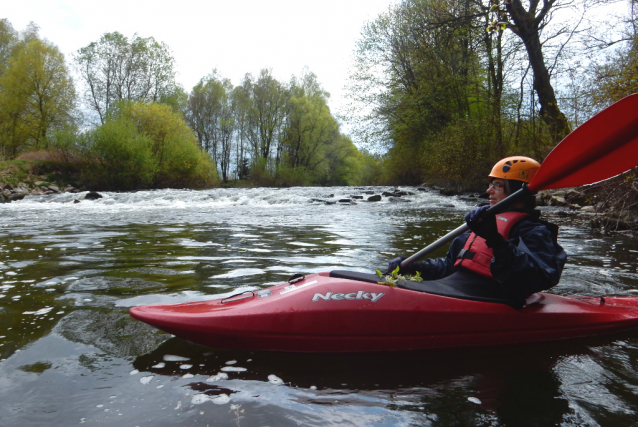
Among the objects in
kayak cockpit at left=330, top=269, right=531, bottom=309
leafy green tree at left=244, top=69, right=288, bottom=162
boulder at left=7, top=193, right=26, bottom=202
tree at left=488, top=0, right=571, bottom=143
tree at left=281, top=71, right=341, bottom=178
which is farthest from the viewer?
leafy green tree at left=244, top=69, right=288, bottom=162

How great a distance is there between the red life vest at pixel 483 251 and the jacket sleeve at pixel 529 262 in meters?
0.10

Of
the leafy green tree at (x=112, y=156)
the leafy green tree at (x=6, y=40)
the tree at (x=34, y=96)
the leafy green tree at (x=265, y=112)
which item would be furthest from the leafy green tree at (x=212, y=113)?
the leafy green tree at (x=112, y=156)

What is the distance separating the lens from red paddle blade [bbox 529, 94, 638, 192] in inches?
93.0

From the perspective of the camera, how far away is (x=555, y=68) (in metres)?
10.5

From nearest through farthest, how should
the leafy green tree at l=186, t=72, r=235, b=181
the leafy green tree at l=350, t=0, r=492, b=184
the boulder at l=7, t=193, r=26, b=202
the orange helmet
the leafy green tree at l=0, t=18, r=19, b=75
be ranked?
the orange helmet
the leafy green tree at l=350, t=0, r=492, b=184
the boulder at l=7, t=193, r=26, b=202
the leafy green tree at l=0, t=18, r=19, b=75
the leafy green tree at l=186, t=72, r=235, b=181

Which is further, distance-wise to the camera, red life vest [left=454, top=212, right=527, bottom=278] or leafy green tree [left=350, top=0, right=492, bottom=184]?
leafy green tree [left=350, top=0, right=492, bottom=184]

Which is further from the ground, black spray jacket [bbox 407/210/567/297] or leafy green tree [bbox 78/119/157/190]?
leafy green tree [bbox 78/119/157/190]

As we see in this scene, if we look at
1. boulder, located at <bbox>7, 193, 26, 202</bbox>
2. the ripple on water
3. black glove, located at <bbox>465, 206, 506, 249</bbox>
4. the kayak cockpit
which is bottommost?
the ripple on water

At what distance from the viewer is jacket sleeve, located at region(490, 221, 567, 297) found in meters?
2.10

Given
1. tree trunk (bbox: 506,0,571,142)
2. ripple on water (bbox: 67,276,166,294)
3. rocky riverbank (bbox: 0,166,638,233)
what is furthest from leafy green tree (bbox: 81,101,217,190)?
ripple on water (bbox: 67,276,166,294)

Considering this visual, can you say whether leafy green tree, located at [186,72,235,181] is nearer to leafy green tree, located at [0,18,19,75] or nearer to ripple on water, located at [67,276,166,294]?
leafy green tree, located at [0,18,19,75]

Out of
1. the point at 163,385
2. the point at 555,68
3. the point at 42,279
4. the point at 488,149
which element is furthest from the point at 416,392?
the point at 488,149

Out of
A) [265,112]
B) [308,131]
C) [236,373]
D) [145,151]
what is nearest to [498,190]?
[236,373]

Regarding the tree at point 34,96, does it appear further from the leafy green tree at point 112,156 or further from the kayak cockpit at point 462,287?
the kayak cockpit at point 462,287
